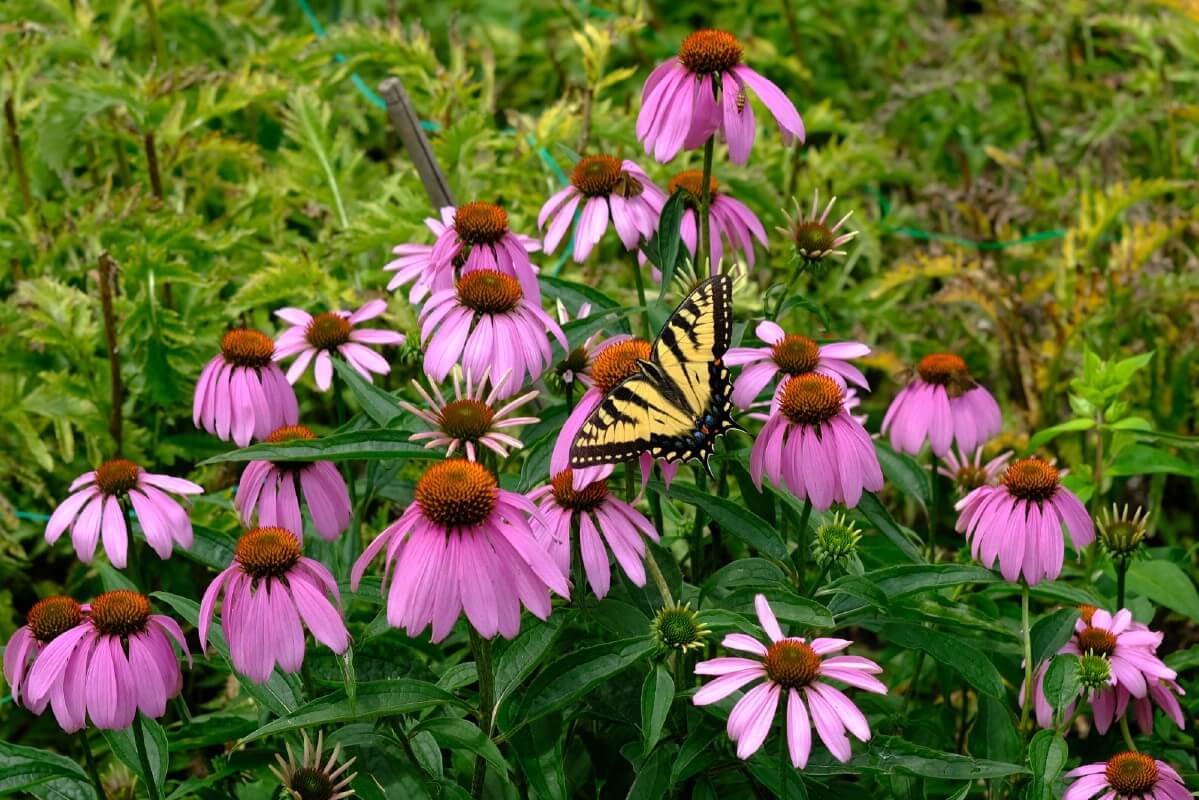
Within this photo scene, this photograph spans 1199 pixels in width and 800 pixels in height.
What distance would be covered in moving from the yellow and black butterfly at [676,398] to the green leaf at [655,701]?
0.25 meters

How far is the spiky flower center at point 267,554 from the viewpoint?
1547 millimetres

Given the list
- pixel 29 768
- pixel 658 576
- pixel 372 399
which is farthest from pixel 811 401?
pixel 29 768

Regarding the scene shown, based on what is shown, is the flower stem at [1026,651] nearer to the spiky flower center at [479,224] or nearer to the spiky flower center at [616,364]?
the spiky flower center at [616,364]

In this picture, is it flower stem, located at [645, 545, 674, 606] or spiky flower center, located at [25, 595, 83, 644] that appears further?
spiky flower center, located at [25, 595, 83, 644]

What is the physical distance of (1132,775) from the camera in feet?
5.44

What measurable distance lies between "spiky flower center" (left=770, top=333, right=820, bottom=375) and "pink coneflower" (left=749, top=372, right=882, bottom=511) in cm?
9

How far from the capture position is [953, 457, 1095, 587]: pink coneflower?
1708 mm

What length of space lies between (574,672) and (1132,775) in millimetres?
683

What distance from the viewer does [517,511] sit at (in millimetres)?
1500

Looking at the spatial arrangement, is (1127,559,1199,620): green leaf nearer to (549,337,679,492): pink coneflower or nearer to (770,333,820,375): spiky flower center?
(770,333,820,375): spiky flower center

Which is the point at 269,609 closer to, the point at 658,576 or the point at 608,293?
the point at 658,576

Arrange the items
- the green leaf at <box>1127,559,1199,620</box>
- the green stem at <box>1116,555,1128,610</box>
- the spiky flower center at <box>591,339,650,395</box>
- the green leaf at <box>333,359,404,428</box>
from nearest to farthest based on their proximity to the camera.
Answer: the spiky flower center at <box>591,339,650,395</box> < the green leaf at <box>333,359,404,428</box> < the green stem at <box>1116,555,1128,610</box> < the green leaf at <box>1127,559,1199,620</box>

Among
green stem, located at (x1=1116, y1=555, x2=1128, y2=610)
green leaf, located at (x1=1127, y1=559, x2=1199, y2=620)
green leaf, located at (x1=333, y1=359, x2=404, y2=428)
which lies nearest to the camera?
green leaf, located at (x1=333, y1=359, x2=404, y2=428)

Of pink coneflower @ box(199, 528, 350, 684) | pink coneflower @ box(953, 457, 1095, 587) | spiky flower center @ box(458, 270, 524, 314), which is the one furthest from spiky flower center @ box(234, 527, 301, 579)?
pink coneflower @ box(953, 457, 1095, 587)
